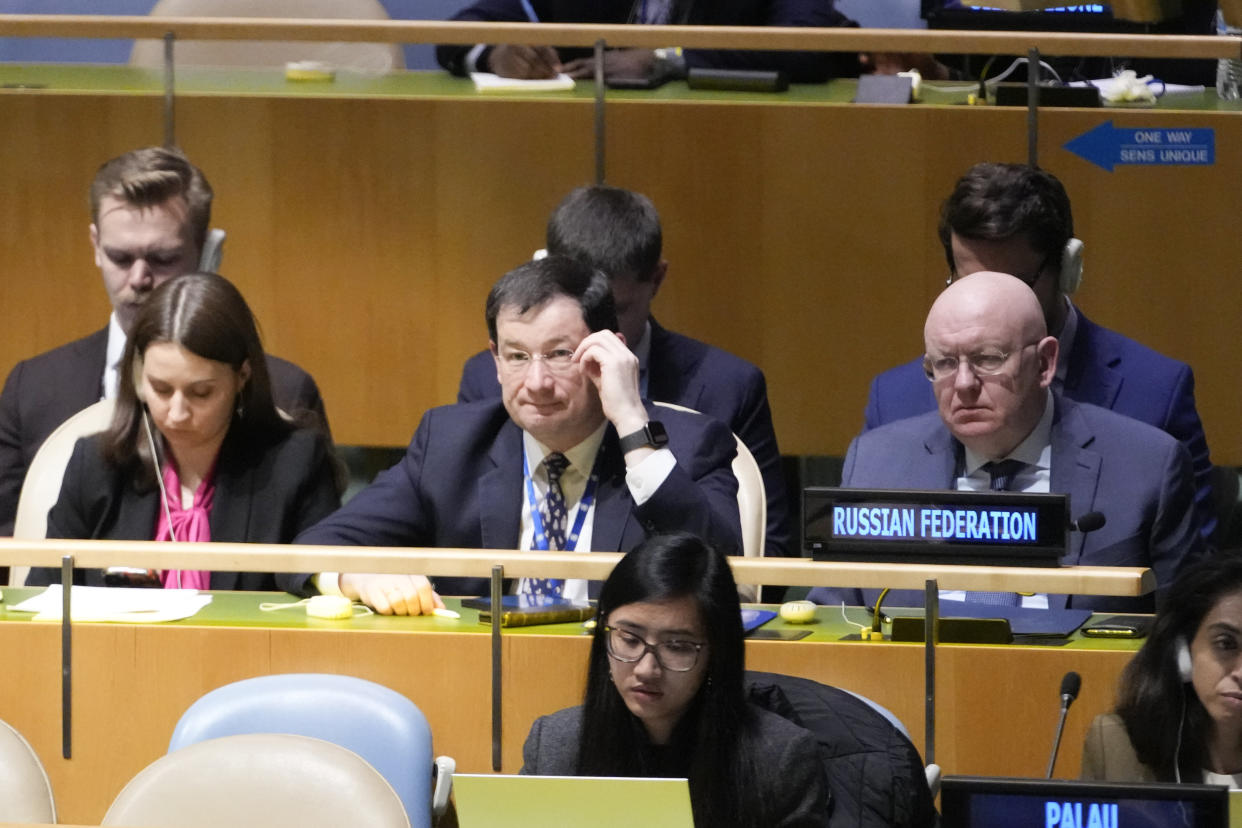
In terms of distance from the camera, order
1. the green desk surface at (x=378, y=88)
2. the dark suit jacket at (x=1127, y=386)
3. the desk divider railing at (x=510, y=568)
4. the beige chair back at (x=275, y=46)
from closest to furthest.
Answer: the desk divider railing at (x=510, y=568) → the dark suit jacket at (x=1127, y=386) → the green desk surface at (x=378, y=88) → the beige chair back at (x=275, y=46)

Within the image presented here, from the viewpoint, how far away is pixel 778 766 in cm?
230

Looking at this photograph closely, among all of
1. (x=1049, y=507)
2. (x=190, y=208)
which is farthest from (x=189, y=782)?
(x=190, y=208)

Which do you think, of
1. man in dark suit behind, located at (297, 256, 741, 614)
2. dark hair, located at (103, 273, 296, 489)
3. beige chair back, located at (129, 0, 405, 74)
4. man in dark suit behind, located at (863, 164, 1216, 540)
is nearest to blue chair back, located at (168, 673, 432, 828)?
man in dark suit behind, located at (297, 256, 741, 614)

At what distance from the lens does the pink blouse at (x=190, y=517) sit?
3.23m

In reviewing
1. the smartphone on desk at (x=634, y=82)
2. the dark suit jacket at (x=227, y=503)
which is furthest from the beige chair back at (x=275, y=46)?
the dark suit jacket at (x=227, y=503)

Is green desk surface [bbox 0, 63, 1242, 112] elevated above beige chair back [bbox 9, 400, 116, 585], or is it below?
above

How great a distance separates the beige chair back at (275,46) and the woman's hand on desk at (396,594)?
257 cm

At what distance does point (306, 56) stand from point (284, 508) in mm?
2198

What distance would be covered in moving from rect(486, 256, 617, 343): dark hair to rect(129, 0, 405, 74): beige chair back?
2.05 meters

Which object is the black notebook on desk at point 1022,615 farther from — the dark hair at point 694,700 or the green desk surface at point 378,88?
Answer: the green desk surface at point 378,88

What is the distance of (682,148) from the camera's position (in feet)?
14.5

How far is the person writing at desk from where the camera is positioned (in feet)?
10.7

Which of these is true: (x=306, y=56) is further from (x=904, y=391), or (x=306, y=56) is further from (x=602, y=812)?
(x=602, y=812)

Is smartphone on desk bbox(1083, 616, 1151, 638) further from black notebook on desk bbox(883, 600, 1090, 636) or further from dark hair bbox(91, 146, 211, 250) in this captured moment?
dark hair bbox(91, 146, 211, 250)
